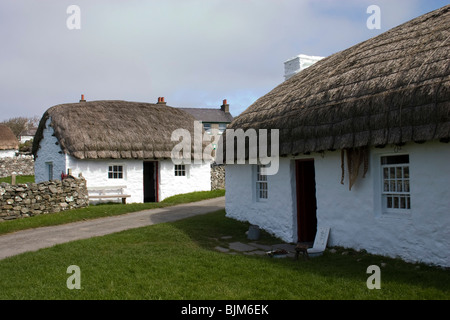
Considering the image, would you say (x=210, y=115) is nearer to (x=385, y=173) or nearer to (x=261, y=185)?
(x=261, y=185)

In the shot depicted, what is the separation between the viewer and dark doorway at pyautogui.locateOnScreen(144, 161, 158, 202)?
22.5 metres

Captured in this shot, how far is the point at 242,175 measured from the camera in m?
13.9

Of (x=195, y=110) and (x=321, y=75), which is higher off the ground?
(x=195, y=110)

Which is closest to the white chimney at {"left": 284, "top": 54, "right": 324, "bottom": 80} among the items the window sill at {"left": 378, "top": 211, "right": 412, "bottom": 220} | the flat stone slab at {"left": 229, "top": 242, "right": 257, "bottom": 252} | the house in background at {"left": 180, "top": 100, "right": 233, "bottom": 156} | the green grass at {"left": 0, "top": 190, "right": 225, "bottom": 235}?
the green grass at {"left": 0, "top": 190, "right": 225, "bottom": 235}

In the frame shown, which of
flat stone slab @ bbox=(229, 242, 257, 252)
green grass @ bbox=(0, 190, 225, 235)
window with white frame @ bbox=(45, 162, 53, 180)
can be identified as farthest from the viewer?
window with white frame @ bbox=(45, 162, 53, 180)

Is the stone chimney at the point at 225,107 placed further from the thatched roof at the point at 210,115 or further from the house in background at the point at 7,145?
the house in background at the point at 7,145

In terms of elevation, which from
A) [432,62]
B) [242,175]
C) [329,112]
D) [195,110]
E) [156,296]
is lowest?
[156,296]

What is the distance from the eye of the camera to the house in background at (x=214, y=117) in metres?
45.7

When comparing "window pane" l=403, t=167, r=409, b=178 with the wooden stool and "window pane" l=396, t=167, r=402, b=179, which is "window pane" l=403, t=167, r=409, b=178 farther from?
the wooden stool

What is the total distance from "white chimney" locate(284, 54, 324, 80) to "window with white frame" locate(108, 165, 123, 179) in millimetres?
9319

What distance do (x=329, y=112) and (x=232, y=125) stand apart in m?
5.49

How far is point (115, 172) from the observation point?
68.7ft
